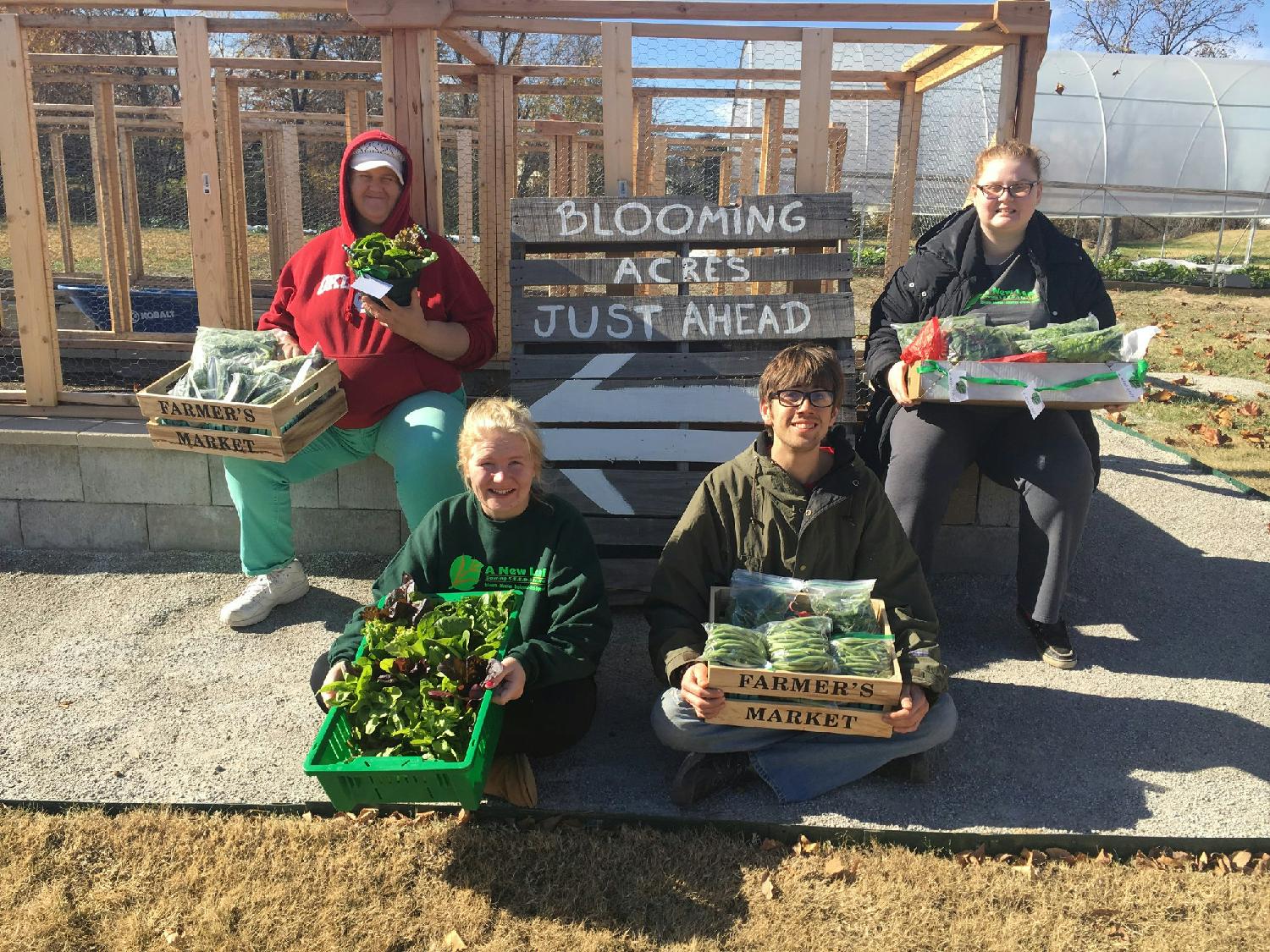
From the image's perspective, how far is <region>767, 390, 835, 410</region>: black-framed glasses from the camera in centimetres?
302

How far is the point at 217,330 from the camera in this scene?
13.7 feet

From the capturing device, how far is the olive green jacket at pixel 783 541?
10.4ft

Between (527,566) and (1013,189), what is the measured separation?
2.39m

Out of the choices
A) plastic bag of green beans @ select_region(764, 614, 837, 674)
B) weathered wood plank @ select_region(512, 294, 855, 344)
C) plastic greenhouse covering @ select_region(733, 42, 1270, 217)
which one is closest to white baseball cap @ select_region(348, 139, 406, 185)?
weathered wood plank @ select_region(512, 294, 855, 344)

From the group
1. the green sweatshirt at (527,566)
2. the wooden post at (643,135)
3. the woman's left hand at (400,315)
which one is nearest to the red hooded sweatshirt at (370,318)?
the woman's left hand at (400,315)

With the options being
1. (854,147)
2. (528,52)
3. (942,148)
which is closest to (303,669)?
(942,148)

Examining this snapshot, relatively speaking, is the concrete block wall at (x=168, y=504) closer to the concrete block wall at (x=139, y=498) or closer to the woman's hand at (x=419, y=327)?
the concrete block wall at (x=139, y=498)

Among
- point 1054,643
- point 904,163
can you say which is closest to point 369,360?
point 1054,643

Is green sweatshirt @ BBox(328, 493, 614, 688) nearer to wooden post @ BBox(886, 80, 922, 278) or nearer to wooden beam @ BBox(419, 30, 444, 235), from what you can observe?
wooden beam @ BBox(419, 30, 444, 235)

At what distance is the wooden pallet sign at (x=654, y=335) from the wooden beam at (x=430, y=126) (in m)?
0.49

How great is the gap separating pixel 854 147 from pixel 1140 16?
97.4 feet

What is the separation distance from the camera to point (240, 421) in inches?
147

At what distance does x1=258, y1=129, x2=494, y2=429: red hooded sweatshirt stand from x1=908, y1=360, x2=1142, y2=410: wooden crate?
74.8 inches

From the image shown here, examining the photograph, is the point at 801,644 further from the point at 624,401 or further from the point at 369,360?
the point at 369,360
